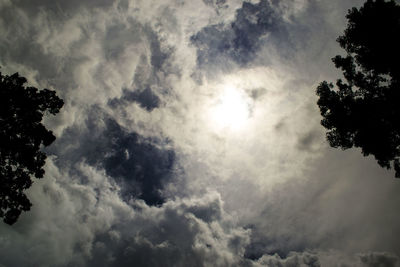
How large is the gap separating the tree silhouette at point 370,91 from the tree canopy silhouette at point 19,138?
19.7 metres

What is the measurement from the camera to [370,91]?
15078 millimetres

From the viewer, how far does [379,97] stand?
14.5m

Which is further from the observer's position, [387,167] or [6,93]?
[387,167]

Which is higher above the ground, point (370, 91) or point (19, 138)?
point (370, 91)

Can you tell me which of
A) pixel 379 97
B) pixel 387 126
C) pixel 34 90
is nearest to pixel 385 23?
pixel 379 97

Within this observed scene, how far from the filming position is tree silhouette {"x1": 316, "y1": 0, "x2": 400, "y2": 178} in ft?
46.5

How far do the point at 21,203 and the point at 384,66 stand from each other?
25.4 m

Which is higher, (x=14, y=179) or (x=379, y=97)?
(x=379, y=97)

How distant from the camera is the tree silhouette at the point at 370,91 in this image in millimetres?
14188

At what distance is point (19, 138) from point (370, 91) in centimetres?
2362

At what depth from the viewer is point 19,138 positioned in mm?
14766

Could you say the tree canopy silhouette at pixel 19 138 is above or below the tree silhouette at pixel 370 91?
below

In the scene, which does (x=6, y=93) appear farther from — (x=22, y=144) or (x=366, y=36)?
(x=366, y=36)

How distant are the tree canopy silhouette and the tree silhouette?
19672 millimetres
